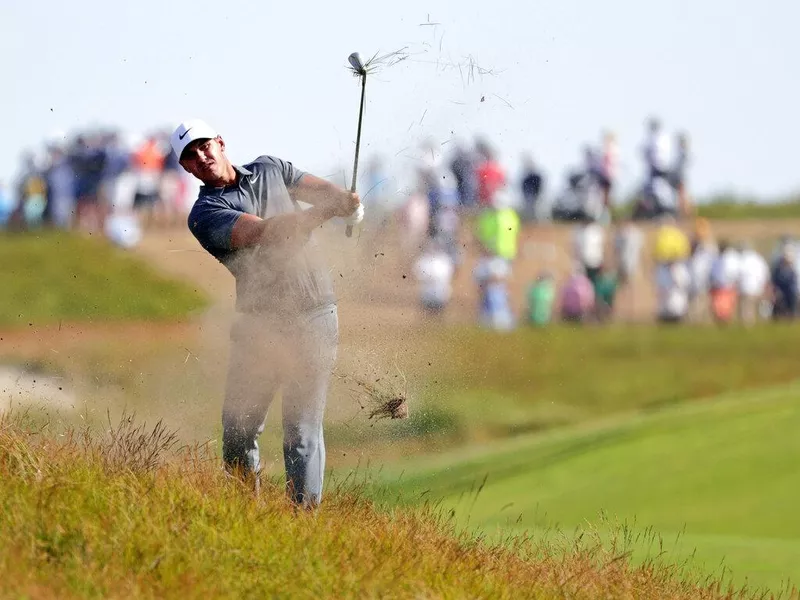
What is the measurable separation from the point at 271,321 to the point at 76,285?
18833mm

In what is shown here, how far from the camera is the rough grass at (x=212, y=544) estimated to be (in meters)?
5.80

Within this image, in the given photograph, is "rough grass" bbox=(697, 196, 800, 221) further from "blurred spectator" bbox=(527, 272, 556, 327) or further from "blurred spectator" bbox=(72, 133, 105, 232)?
"blurred spectator" bbox=(72, 133, 105, 232)

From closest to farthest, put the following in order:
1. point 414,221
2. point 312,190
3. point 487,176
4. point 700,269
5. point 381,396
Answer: point 312,190 < point 381,396 < point 414,221 < point 487,176 < point 700,269

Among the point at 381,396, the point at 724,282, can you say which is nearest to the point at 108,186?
the point at 724,282

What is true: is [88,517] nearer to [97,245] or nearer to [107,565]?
[107,565]

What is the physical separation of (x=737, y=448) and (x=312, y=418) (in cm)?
1137

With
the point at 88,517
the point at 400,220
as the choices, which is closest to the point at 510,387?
the point at 400,220

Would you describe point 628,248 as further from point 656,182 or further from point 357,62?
point 357,62

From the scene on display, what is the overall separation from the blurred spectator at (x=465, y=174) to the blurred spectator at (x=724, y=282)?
1665 cm

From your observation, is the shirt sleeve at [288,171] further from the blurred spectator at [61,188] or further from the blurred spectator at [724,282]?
the blurred spectator at [724,282]

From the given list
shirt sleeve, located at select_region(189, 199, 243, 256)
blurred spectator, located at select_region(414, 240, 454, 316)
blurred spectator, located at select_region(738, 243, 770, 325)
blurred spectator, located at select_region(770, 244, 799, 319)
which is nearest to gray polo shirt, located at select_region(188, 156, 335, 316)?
shirt sleeve, located at select_region(189, 199, 243, 256)

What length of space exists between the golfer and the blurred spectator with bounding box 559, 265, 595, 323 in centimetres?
1878

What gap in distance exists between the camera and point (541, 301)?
86.8 feet

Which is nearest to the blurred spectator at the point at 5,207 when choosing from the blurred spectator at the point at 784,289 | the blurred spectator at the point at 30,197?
the blurred spectator at the point at 30,197
